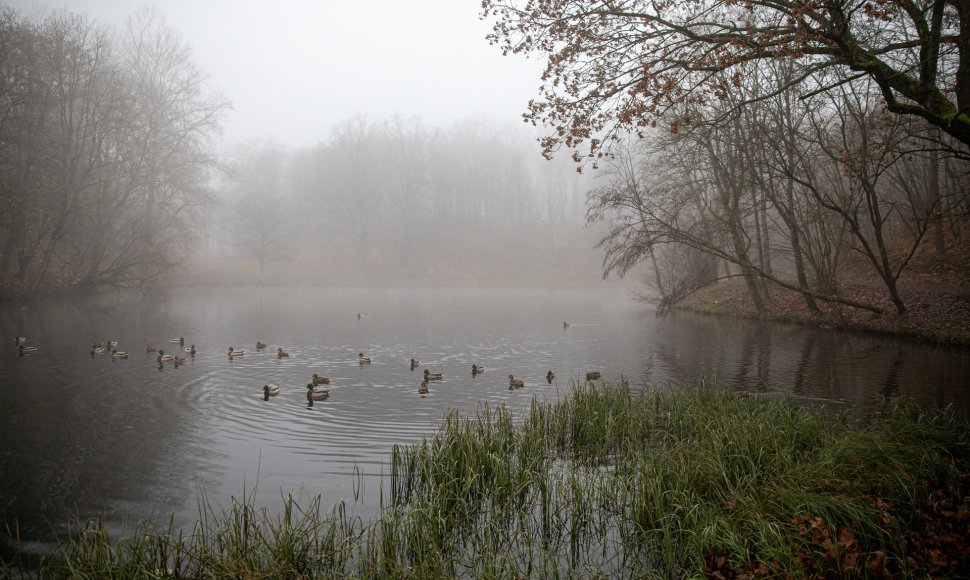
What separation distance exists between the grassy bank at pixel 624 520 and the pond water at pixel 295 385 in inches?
42.5

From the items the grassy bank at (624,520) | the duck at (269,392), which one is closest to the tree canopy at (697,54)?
the grassy bank at (624,520)

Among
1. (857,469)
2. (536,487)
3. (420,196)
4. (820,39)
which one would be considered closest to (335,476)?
(536,487)

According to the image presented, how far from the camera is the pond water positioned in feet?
24.0

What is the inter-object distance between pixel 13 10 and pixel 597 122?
33478 mm

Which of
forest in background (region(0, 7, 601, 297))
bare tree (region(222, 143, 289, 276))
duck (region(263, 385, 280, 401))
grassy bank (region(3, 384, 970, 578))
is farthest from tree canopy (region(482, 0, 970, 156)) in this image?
bare tree (region(222, 143, 289, 276))

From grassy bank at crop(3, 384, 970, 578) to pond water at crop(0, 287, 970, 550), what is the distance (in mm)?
1078

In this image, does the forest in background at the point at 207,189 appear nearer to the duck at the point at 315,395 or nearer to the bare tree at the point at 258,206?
the bare tree at the point at 258,206

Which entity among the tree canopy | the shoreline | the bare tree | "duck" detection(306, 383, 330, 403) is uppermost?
the bare tree

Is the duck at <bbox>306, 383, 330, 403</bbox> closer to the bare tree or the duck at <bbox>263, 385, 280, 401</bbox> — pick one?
the duck at <bbox>263, 385, 280, 401</bbox>

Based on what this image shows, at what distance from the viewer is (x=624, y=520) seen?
18.7 feet

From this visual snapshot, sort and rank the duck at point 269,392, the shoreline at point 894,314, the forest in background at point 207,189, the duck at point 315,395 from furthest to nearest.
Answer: the forest in background at point 207,189, the shoreline at point 894,314, the duck at point 269,392, the duck at point 315,395

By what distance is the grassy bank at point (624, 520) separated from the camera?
4.44m

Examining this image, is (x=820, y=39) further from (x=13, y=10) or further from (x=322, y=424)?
(x=13, y=10)

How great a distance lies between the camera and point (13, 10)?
28.2 metres
